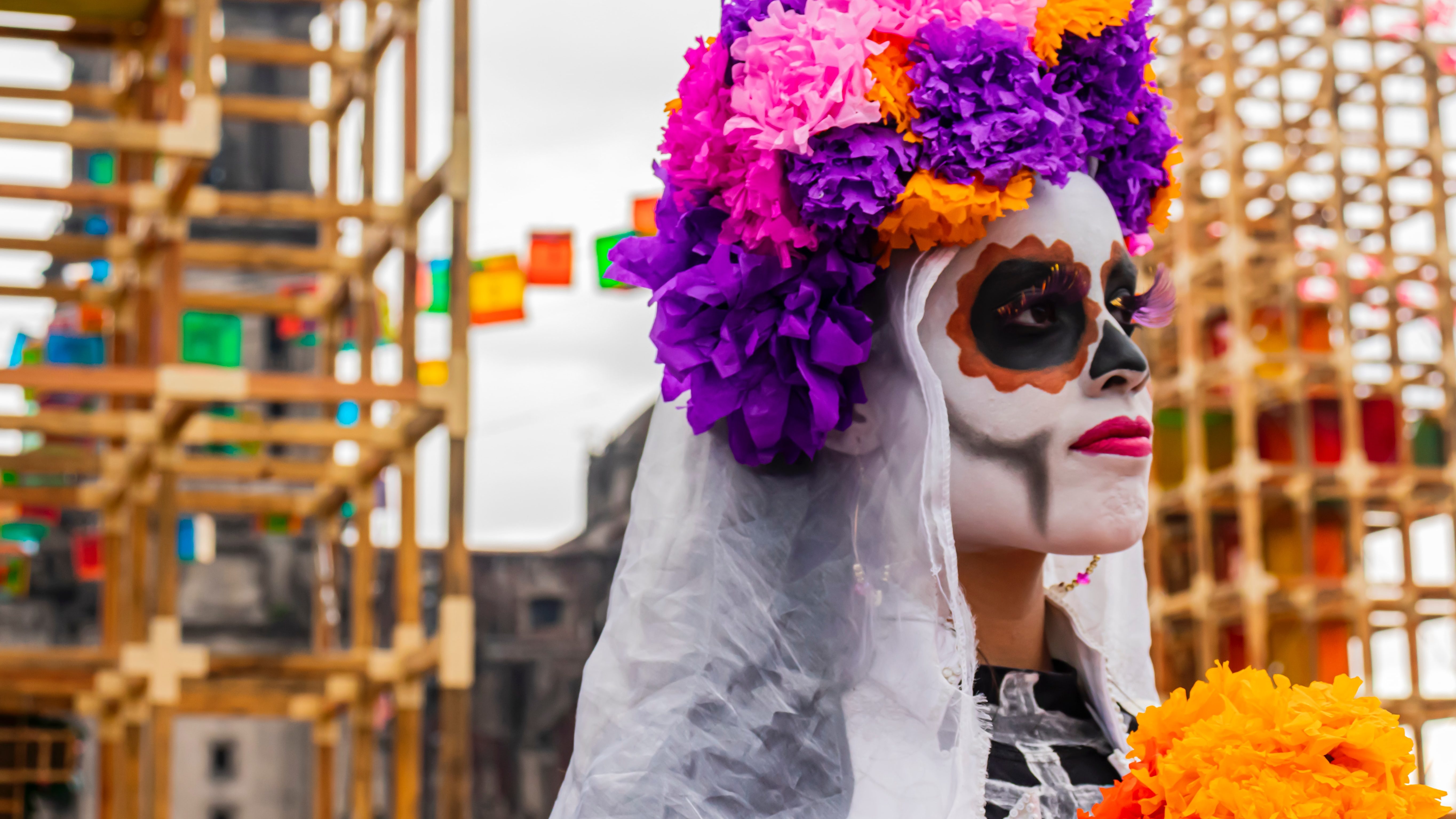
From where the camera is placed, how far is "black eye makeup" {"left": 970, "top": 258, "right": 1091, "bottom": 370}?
268 cm

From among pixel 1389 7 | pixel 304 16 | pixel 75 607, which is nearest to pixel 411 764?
pixel 1389 7

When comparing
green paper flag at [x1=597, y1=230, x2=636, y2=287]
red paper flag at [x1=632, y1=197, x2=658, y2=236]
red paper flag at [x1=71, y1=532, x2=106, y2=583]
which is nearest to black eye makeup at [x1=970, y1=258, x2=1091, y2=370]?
green paper flag at [x1=597, y1=230, x2=636, y2=287]

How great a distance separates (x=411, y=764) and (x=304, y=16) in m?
18.3

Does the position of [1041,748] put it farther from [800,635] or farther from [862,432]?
[862,432]

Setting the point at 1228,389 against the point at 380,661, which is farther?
the point at 1228,389

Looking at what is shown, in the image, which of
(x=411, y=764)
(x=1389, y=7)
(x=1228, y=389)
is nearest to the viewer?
(x=411, y=764)

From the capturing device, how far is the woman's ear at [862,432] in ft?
8.89

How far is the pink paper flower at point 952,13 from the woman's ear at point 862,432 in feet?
1.92

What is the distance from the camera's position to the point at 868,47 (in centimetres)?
259

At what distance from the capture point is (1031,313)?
2697 millimetres

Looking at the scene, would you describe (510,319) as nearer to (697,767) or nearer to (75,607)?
(697,767)

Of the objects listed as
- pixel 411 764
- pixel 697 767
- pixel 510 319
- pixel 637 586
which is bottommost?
pixel 411 764

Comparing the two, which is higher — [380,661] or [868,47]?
[868,47]

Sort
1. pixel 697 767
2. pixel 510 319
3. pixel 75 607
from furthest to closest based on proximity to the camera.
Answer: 1. pixel 75 607
2. pixel 510 319
3. pixel 697 767
